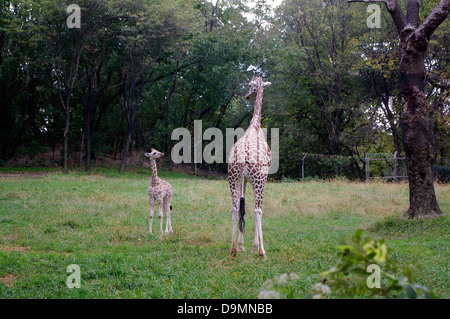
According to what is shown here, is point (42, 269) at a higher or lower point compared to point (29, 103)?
lower

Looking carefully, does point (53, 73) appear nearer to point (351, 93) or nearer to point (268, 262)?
point (351, 93)

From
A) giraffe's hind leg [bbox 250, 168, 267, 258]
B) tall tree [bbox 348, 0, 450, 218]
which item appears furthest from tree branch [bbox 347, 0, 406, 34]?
giraffe's hind leg [bbox 250, 168, 267, 258]

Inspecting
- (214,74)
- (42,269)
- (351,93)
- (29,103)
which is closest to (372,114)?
(351,93)

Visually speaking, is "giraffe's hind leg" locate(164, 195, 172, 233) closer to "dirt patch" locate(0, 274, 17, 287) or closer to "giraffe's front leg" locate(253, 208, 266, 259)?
"giraffe's front leg" locate(253, 208, 266, 259)

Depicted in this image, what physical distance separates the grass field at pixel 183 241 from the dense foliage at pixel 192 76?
11181mm

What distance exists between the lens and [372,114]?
98.4ft

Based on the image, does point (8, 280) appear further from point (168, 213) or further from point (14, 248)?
point (168, 213)

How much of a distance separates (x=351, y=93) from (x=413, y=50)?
2083 cm

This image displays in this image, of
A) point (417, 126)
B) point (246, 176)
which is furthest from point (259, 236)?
point (417, 126)

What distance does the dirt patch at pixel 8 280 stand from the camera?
545cm

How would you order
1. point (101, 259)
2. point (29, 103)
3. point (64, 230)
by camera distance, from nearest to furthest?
point (101, 259)
point (64, 230)
point (29, 103)

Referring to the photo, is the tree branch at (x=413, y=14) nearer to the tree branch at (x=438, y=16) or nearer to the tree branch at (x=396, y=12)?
the tree branch at (x=396, y=12)

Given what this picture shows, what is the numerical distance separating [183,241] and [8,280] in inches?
141

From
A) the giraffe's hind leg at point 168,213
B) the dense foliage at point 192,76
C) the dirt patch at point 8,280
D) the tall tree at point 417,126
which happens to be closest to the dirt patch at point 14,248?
the dirt patch at point 8,280
